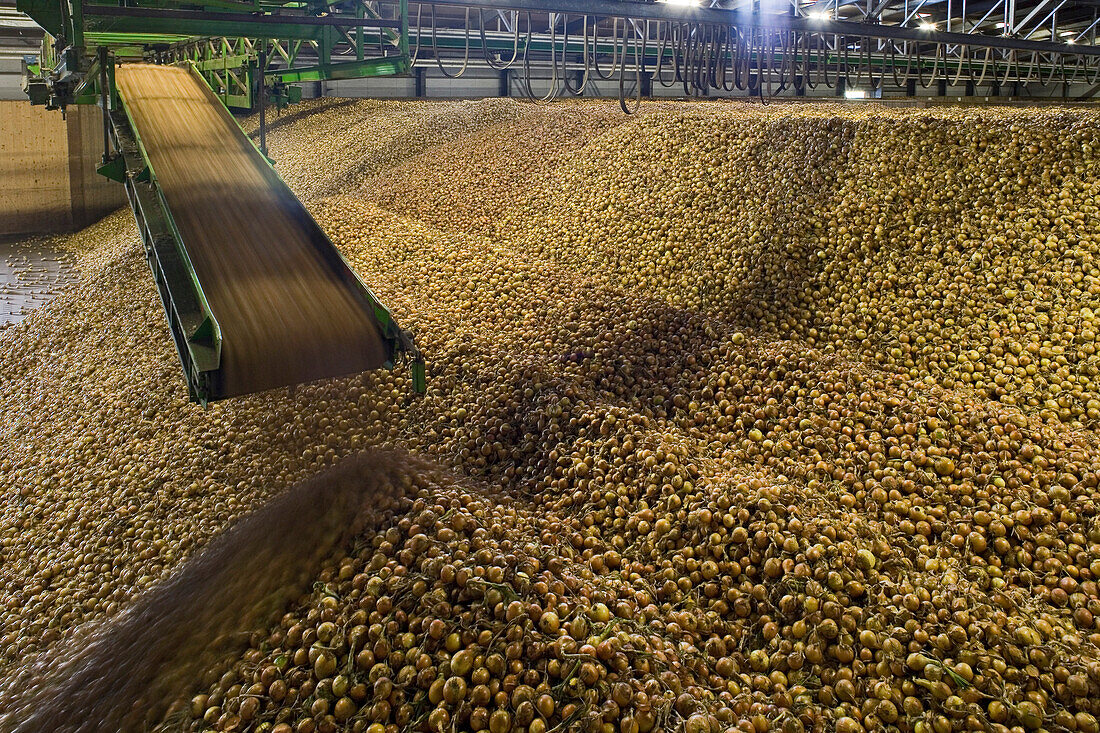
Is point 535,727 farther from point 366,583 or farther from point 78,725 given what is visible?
point 78,725

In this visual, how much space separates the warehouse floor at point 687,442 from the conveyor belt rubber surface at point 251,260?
22.9 inches

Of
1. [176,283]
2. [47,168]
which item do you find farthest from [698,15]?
[47,168]

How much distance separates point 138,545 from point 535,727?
6.23 feet

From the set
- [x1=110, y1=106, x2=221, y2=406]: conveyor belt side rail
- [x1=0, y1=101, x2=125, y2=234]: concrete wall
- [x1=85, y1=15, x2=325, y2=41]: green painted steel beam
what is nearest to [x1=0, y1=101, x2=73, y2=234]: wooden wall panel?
[x1=0, y1=101, x2=125, y2=234]: concrete wall

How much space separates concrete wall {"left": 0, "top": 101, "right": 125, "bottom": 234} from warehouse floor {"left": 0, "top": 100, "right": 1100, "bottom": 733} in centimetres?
476

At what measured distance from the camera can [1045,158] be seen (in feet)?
12.4

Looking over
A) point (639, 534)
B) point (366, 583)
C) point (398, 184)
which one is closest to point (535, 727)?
point (366, 583)

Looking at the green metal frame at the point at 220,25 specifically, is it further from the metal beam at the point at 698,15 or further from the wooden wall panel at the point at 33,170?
the wooden wall panel at the point at 33,170

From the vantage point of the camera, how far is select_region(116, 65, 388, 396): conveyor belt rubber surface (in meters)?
2.55

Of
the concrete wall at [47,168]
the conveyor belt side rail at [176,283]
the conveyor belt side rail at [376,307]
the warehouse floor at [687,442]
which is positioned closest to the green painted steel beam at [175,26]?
the conveyor belt side rail at [176,283]

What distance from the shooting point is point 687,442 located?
2951mm

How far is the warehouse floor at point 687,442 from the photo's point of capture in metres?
1.88

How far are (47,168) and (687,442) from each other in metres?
9.90

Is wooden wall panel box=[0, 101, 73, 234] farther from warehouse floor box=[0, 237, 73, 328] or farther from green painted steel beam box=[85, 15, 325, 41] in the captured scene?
green painted steel beam box=[85, 15, 325, 41]
